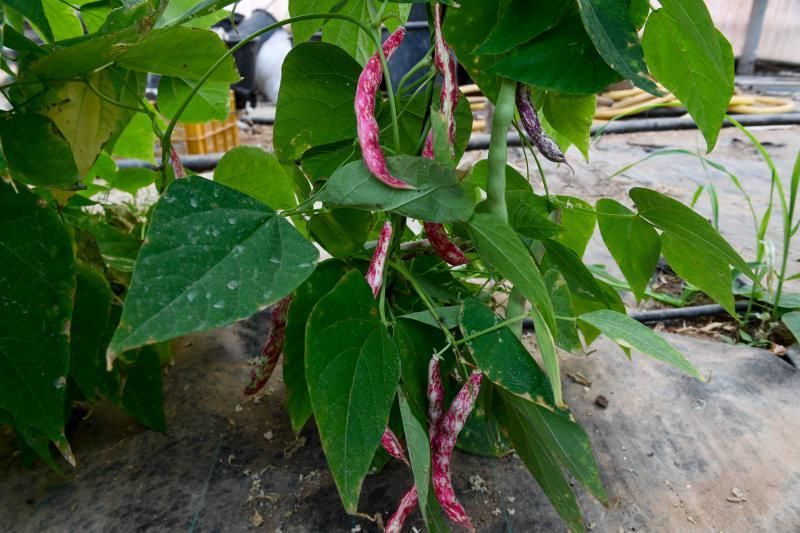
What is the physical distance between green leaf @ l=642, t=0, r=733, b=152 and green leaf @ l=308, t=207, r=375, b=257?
238 mm

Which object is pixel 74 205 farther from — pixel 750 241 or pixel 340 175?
pixel 750 241

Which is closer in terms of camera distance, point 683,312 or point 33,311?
point 33,311

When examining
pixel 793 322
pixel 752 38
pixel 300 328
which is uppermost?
pixel 300 328

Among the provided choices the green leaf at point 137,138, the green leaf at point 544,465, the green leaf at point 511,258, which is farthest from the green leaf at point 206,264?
the green leaf at point 137,138

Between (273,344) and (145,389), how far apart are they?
159 mm

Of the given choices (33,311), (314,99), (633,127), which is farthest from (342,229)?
(633,127)

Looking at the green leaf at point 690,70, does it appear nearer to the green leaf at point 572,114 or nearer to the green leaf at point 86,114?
the green leaf at point 572,114

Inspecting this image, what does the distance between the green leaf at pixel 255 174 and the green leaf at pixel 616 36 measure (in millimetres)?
334

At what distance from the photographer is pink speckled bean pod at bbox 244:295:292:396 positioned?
0.54m

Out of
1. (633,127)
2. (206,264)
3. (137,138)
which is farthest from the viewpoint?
(633,127)

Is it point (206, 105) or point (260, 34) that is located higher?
point (260, 34)

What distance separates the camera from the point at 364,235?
0.50 metres

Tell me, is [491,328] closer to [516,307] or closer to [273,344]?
[516,307]

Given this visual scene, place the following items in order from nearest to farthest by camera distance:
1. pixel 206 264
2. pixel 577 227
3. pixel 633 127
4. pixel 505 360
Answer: pixel 206 264 < pixel 505 360 < pixel 577 227 < pixel 633 127
